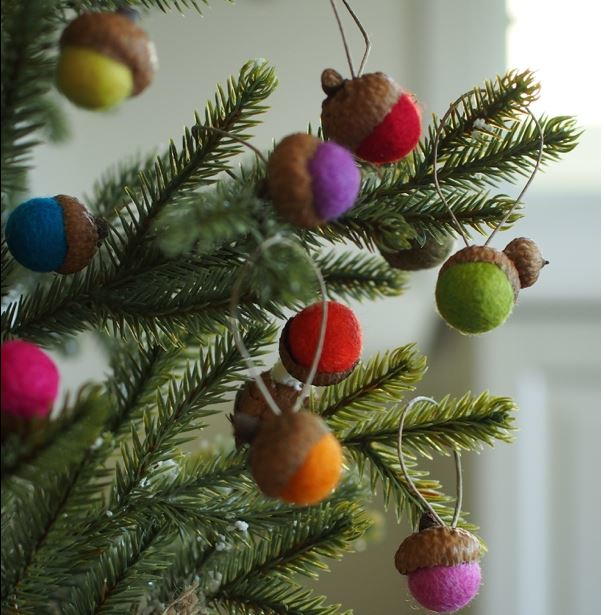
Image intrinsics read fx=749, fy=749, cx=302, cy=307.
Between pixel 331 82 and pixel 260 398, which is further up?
pixel 331 82

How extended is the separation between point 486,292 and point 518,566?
774 mm

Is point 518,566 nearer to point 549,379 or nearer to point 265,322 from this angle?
point 549,379

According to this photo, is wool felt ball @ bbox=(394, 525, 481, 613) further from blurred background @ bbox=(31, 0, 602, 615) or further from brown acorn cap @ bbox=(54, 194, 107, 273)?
blurred background @ bbox=(31, 0, 602, 615)

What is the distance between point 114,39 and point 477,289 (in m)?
0.22

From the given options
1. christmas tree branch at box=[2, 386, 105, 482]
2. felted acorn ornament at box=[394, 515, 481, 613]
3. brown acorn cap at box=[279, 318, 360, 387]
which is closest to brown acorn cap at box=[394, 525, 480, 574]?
felted acorn ornament at box=[394, 515, 481, 613]

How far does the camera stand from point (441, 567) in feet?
1.36

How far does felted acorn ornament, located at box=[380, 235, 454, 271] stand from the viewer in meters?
0.47

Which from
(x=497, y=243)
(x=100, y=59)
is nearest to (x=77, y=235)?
(x=100, y=59)

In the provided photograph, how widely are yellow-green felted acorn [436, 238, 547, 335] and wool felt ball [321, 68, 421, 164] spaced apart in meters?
0.07

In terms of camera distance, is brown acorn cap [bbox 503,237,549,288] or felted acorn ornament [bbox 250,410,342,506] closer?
felted acorn ornament [bbox 250,410,342,506]

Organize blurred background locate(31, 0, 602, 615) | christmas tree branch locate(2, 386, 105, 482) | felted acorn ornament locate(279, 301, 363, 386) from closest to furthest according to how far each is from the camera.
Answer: christmas tree branch locate(2, 386, 105, 482)
felted acorn ornament locate(279, 301, 363, 386)
blurred background locate(31, 0, 602, 615)

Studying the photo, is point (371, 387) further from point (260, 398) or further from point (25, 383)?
point (25, 383)

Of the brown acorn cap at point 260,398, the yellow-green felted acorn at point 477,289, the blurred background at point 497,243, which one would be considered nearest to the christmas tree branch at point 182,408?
the brown acorn cap at point 260,398

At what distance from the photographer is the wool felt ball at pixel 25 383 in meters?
0.31
